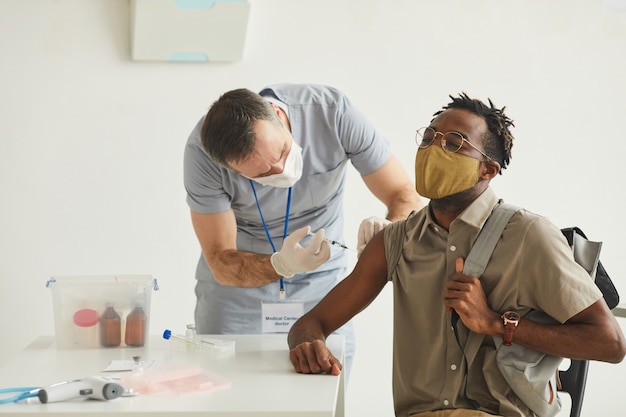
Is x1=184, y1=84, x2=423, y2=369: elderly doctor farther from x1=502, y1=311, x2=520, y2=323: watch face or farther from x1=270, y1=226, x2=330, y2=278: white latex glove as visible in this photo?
x1=502, y1=311, x2=520, y2=323: watch face

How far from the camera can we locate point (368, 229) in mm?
2207

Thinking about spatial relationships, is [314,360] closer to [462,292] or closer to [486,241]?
[462,292]

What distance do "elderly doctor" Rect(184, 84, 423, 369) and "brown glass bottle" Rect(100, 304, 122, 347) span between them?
19.3 inches

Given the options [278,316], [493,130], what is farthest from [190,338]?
[493,130]

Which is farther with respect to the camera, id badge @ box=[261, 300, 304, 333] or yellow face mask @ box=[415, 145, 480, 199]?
id badge @ box=[261, 300, 304, 333]

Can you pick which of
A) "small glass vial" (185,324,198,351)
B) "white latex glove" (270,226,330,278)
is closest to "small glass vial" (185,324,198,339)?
"small glass vial" (185,324,198,351)

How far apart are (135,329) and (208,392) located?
485 mm

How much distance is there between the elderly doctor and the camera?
2311mm

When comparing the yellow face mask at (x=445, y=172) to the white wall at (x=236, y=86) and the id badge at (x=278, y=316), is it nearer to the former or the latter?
the id badge at (x=278, y=316)

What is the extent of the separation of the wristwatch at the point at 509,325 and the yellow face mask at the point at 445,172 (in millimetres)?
316

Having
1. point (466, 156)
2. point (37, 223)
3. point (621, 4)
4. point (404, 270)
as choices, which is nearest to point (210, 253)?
point (404, 270)

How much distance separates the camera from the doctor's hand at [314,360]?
1.78m

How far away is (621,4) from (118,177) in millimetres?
2242

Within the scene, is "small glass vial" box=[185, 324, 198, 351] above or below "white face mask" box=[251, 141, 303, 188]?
below
